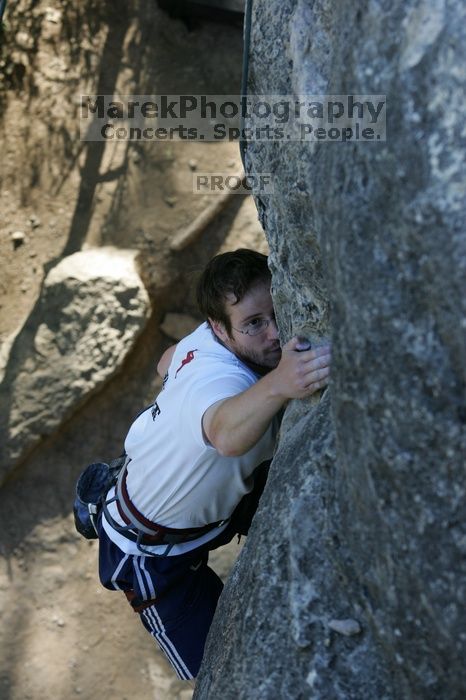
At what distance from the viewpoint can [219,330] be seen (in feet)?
7.39

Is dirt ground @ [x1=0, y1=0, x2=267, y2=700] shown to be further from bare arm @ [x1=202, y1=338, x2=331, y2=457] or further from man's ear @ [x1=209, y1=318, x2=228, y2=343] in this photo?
bare arm @ [x1=202, y1=338, x2=331, y2=457]

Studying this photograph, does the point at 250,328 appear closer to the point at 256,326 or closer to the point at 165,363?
the point at 256,326

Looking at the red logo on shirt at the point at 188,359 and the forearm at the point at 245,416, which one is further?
the red logo on shirt at the point at 188,359

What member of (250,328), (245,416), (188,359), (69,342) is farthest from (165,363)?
(69,342)

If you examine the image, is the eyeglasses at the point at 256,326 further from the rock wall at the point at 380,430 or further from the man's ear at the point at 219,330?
the rock wall at the point at 380,430

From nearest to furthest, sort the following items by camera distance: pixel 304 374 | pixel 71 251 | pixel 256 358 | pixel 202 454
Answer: pixel 304 374 → pixel 202 454 → pixel 256 358 → pixel 71 251

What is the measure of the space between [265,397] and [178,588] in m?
0.81

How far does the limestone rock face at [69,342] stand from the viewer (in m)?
4.38

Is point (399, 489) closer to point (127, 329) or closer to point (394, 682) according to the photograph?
point (394, 682)

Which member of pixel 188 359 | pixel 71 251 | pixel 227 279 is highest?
pixel 71 251

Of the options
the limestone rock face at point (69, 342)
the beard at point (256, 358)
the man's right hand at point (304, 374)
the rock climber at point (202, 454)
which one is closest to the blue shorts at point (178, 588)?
the rock climber at point (202, 454)

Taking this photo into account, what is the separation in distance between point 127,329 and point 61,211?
2.43ft

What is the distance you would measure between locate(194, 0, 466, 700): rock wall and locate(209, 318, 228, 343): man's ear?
17.8 inches

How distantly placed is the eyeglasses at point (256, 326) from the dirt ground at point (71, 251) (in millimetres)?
2422
